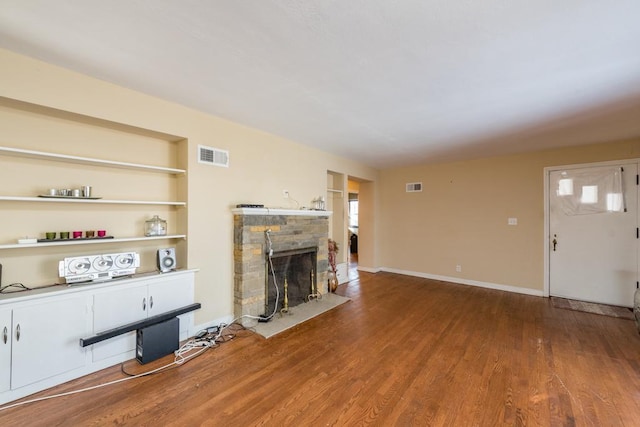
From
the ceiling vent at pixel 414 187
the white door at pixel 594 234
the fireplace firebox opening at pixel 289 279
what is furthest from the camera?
the ceiling vent at pixel 414 187

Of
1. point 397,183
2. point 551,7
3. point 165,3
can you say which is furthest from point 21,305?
point 397,183

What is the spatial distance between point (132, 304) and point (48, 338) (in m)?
0.56

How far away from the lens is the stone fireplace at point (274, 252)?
323cm

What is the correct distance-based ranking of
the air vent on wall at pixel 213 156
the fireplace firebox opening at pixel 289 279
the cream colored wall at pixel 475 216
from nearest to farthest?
the air vent on wall at pixel 213 156
the fireplace firebox opening at pixel 289 279
the cream colored wall at pixel 475 216

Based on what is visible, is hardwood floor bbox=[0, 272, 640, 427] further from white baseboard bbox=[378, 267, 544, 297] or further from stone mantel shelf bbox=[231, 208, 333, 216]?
stone mantel shelf bbox=[231, 208, 333, 216]

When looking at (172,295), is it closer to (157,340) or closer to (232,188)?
(157,340)

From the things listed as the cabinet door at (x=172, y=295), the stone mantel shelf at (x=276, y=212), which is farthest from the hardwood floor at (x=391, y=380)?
the stone mantel shelf at (x=276, y=212)

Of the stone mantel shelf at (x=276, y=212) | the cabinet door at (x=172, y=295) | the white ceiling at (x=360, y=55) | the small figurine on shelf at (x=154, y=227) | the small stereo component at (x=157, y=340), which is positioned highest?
the white ceiling at (x=360, y=55)

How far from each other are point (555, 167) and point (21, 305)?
6643 millimetres

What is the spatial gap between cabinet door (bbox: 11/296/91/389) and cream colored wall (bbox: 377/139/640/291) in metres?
5.34

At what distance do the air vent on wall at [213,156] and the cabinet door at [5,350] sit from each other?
1.93m

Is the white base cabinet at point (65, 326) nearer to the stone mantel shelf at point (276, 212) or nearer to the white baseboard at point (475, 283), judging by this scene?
the stone mantel shelf at point (276, 212)

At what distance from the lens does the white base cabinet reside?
1901 mm

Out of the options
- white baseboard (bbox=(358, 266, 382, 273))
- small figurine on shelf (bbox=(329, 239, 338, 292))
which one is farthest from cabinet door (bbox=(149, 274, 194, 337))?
white baseboard (bbox=(358, 266, 382, 273))
